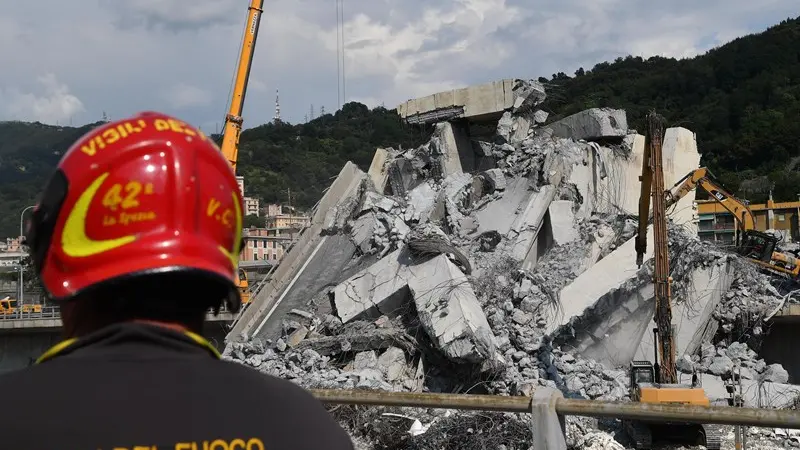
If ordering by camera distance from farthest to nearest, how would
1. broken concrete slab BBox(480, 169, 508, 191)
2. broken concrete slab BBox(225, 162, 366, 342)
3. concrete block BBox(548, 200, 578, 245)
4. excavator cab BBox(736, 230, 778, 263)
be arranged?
excavator cab BBox(736, 230, 778, 263), broken concrete slab BBox(480, 169, 508, 191), broken concrete slab BBox(225, 162, 366, 342), concrete block BBox(548, 200, 578, 245)

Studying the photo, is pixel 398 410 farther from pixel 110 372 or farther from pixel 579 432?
pixel 110 372

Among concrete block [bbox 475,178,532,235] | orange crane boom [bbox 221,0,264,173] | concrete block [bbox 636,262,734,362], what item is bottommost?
concrete block [bbox 636,262,734,362]

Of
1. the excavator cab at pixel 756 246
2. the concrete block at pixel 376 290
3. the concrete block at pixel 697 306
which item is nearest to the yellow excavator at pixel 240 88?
the concrete block at pixel 376 290

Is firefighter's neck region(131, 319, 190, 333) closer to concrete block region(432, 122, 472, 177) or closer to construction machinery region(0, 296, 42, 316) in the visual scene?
concrete block region(432, 122, 472, 177)

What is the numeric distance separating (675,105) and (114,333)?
76.6m

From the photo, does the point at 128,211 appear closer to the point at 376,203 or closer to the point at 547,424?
the point at 547,424

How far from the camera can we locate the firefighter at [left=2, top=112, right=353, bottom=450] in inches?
44.6

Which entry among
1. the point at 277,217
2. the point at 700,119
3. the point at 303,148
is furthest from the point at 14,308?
the point at 303,148

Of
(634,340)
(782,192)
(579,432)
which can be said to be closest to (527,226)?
(634,340)

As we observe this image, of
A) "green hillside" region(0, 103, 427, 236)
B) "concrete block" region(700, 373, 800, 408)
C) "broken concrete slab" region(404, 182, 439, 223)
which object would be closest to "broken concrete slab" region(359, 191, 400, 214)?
"broken concrete slab" region(404, 182, 439, 223)

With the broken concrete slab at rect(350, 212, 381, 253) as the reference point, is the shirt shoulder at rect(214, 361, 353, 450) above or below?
below

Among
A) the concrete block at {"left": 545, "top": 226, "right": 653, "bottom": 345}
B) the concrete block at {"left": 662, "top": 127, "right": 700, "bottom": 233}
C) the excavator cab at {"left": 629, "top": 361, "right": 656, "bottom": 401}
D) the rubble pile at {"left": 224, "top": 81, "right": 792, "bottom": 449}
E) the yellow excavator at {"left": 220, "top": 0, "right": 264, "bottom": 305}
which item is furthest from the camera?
the yellow excavator at {"left": 220, "top": 0, "right": 264, "bottom": 305}

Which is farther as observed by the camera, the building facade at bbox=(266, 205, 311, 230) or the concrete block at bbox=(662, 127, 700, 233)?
the building facade at bbox=(266, 205, 311, 230)

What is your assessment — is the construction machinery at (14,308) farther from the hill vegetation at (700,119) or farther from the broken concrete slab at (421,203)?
the hill vegetation at (700,119)
